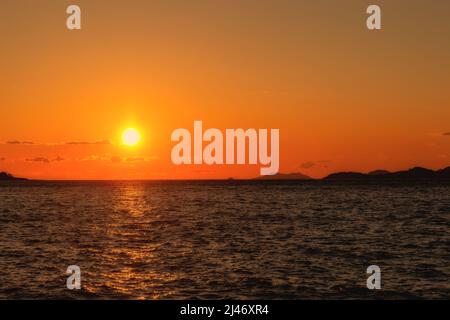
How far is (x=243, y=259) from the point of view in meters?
37.6

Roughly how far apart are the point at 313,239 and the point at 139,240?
51.1 ft

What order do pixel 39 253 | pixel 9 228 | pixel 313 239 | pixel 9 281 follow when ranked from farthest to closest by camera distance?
pixel 9 228 → pixel 313 239 → pixel 39 253 → pixel 9 281

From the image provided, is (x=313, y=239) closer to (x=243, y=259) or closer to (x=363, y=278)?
(x=243, y=259)

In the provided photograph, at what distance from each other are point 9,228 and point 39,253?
914 inches

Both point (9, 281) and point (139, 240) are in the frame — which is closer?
point (9, 281)
